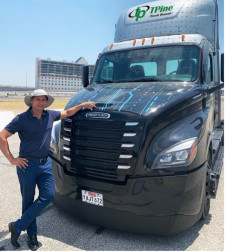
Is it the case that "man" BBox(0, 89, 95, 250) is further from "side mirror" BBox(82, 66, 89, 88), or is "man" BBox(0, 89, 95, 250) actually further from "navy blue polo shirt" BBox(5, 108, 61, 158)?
"side mirror" BBox(82, 66, 89, 88)

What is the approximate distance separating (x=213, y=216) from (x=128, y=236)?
4.62 feet

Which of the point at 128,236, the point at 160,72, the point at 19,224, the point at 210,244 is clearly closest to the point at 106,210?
the point at 128,236

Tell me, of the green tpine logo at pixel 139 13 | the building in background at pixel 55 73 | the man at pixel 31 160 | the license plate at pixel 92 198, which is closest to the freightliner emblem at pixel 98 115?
the man at pixel 31 160

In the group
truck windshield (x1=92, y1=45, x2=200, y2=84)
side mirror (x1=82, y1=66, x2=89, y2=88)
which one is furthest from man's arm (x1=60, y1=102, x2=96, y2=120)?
side mirror (x1=82, y1=66, x2=89, y2=88)

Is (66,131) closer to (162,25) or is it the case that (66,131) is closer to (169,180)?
(169,180)

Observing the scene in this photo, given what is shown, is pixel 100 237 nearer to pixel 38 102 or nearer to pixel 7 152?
pixel 7 152

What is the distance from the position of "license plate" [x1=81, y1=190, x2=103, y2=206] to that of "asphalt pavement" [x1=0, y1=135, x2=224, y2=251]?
492 millimetres

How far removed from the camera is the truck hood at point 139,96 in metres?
3.30

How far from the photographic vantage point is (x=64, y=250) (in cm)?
311

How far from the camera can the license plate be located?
3176 millimetres

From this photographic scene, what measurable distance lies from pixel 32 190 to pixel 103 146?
100 cm

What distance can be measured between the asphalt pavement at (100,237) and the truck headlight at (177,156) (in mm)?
1033

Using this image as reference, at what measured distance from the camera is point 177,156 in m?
2.99

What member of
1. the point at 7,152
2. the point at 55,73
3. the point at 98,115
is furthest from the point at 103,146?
the point at 55,73
